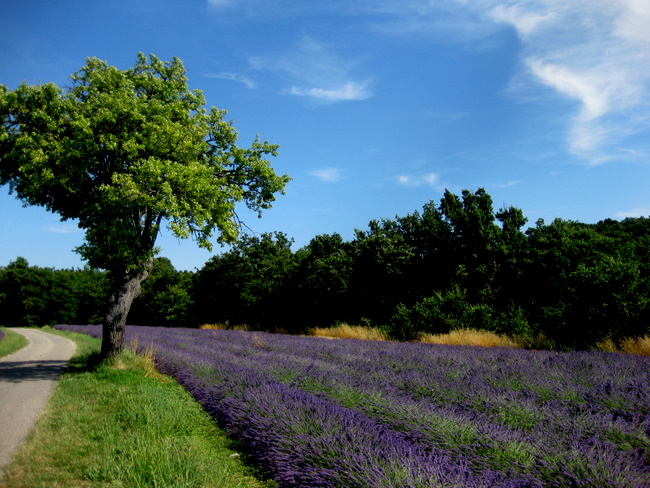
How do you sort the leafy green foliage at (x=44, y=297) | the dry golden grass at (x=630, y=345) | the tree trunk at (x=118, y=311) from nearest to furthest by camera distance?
the dry golden grass at (x=630, y=345)
the tree trunk at (x=118, y=311)
the leafy green foliage at (x=44, y=297)

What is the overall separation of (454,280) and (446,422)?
60.4 feet

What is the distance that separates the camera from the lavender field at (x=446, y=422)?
3039 mm

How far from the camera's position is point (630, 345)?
33.0ft

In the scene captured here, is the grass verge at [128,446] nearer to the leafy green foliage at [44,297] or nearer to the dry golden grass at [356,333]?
the dry golden grass at [356,333]

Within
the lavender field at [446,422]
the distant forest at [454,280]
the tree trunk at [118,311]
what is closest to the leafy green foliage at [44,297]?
the distant forest at [454,280]

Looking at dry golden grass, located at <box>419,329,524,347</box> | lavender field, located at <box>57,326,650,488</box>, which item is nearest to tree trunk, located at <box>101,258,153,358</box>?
lavender field, located at <box>57,326,650,488</box>

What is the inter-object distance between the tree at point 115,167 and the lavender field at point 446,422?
4.72 meters

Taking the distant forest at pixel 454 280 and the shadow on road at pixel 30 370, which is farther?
the distant forest at pixel 454 280

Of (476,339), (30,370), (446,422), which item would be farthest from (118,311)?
(476,339)

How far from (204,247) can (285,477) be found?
9.10 metres

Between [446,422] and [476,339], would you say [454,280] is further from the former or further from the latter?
[446,422]

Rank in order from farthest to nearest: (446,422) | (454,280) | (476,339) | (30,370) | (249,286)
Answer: (249,286)
(454,280)
(476,339)
(30,370)
(446,422)

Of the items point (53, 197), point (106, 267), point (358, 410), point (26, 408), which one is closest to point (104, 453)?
point (358, 410)

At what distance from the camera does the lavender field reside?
3.04m
